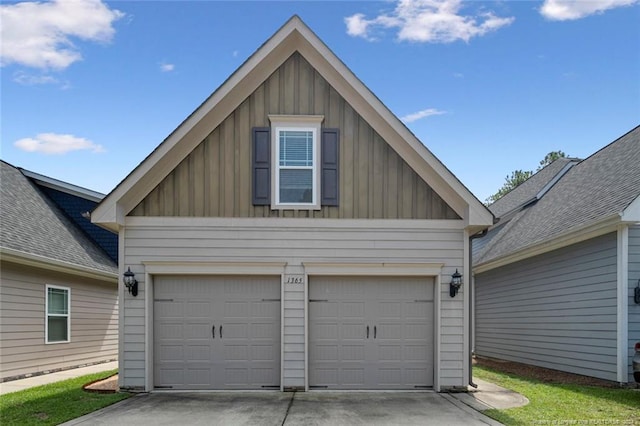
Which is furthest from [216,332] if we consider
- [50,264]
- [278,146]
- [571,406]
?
[571,406]

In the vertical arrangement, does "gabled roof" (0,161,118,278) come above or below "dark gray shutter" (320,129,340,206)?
below

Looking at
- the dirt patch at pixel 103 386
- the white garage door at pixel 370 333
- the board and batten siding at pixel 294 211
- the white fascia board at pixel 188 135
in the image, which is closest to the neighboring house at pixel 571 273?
the board and batten siding at pixel 294 211

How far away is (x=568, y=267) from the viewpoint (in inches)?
503

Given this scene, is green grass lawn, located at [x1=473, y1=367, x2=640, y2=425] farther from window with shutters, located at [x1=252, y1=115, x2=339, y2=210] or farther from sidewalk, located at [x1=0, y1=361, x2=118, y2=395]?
sidewalk, located at [x1=0, y1=361, x2=118, y2=395]

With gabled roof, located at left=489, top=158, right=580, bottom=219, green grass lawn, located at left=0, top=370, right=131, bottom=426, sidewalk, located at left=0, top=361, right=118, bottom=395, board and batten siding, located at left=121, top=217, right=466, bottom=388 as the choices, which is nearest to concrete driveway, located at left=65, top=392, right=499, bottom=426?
green grass lawn, located at left=0, top=370, right=131, bottom=426

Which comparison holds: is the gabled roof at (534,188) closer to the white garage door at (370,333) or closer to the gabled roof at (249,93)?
the gabled roof at (249,93)

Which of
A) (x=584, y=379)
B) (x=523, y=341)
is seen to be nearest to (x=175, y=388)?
(x=584, y=379)

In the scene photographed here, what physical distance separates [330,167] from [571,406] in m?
5.73

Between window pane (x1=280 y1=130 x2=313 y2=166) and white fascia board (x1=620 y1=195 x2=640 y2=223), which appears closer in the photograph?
white fascia board (x1=620 y1=195 x2=640 y2=223)

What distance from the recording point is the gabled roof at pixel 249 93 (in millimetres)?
10164

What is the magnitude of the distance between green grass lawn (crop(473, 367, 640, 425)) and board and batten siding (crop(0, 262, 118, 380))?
9652 millimetres

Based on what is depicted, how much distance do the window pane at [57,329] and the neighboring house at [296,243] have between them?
14.3ft

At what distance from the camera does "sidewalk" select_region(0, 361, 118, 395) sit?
10.9m

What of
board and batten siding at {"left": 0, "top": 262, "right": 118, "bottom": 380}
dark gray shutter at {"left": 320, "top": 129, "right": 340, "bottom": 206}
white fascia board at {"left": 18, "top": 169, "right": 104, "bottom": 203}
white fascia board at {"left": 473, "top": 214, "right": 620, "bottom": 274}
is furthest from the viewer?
white fascia board at {"left": 18, "top": 169, "right": 104, "bottom": 203}
